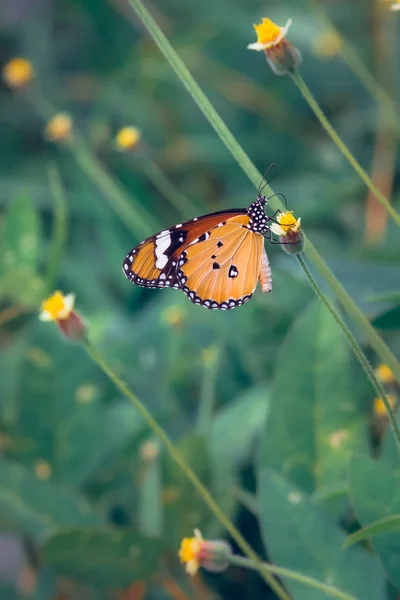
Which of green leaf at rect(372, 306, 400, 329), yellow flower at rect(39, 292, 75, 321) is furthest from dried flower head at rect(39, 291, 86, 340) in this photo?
green leaf at rect(372, 306, 400, 329)

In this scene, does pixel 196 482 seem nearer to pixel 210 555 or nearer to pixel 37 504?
pixel 210 555

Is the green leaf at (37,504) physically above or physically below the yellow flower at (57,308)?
below

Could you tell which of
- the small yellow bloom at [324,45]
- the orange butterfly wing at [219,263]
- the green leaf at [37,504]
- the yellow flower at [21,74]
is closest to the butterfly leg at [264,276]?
the orange butterfly wing at [219,263]

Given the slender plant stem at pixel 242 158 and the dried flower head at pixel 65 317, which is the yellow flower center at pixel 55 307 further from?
the slender plant stem at pixel 242 158

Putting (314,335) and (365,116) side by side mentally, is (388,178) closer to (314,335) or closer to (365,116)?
(365,116)

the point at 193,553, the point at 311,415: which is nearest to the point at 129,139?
the point at 311,415

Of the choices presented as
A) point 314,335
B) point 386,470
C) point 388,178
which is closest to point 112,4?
point 388,178
